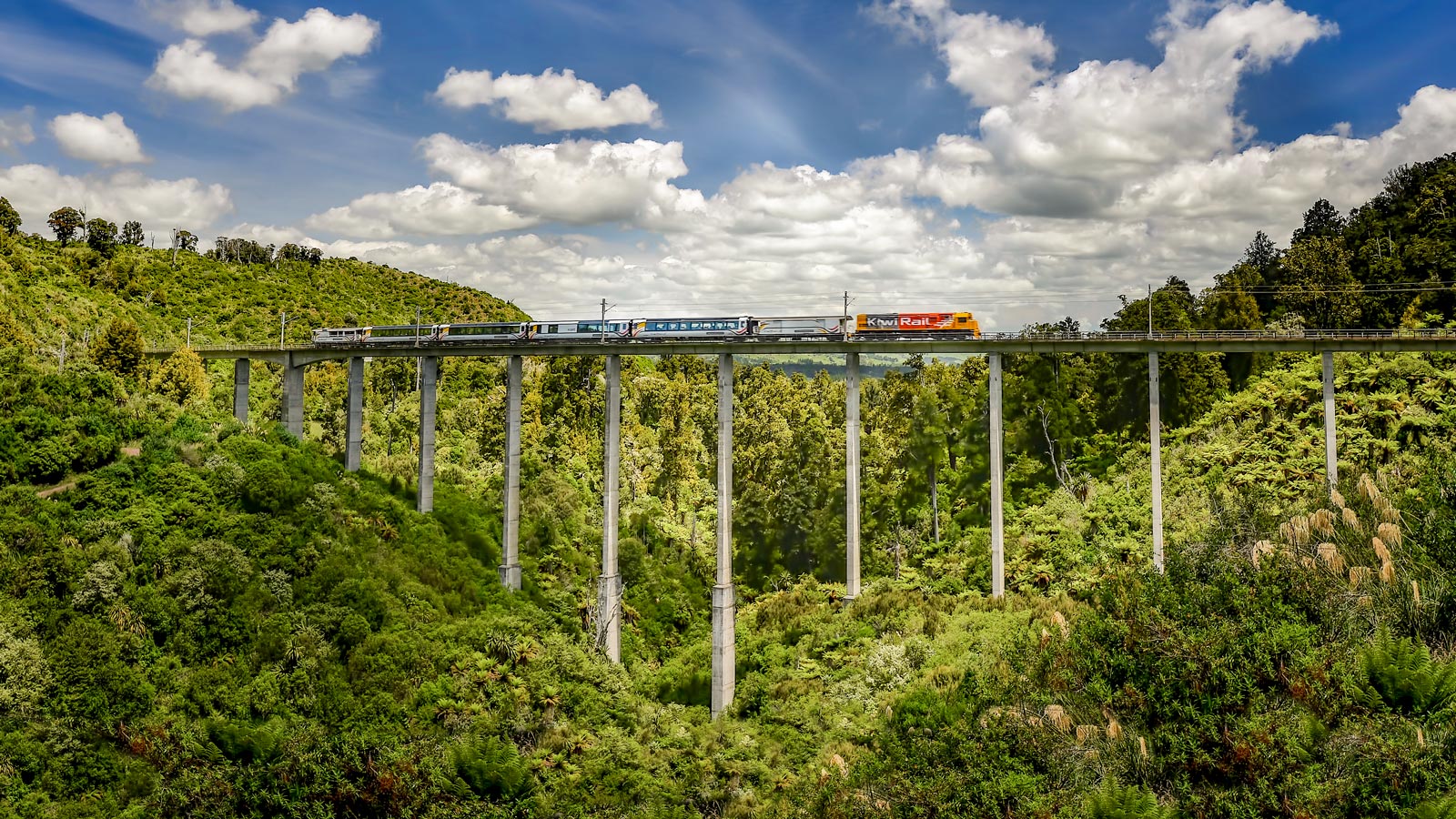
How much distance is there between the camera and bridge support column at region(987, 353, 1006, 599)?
35969 mm

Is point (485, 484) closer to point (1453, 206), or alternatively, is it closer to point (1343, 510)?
point (1343, 510)

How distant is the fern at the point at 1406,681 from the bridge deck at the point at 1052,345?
63.2 feet

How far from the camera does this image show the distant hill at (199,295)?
202ft

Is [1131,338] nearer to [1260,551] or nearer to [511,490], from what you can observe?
[1260,551]

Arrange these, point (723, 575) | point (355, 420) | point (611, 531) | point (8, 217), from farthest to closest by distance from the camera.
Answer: point (8, 217), point (355, 420), point (611, 531), point (723, 575)

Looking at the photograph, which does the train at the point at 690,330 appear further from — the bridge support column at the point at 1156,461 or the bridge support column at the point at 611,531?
the bridge support column at the point at 1156,461

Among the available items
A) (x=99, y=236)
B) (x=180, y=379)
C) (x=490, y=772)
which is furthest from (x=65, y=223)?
(x=490, y=772)

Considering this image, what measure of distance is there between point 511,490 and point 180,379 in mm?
22829

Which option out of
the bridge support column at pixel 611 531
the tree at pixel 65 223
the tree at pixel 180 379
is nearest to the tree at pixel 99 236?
the tree at pixel 65 223

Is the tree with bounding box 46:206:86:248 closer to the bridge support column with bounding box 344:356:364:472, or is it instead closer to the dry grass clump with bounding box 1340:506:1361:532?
the bridge support column with bounding box 344:356:364:472

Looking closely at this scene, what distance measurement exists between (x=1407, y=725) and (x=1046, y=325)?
26.3m

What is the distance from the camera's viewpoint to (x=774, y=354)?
125 ft

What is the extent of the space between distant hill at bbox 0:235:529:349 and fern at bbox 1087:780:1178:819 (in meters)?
59.5

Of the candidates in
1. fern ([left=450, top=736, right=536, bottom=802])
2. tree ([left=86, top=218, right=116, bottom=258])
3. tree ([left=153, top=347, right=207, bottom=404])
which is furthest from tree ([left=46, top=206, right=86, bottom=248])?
fern ([left=450, top=736, right=536, bottom=802])
